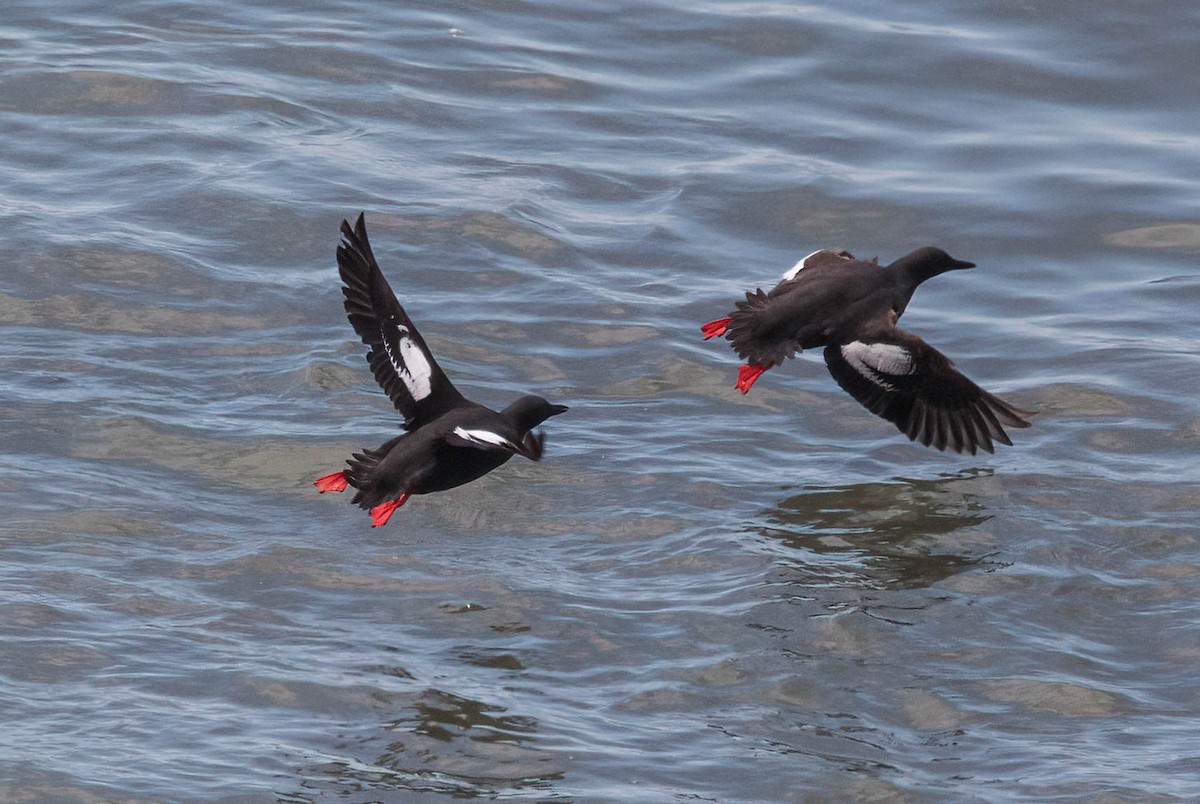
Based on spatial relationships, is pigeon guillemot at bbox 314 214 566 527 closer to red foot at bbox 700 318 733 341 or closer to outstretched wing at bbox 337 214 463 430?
outstretched wing at bbox 337 214 463 430

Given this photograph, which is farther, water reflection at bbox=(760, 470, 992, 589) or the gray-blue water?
water reflection at bbox=(760, 470, 992, 589)

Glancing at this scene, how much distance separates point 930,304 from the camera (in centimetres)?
1173

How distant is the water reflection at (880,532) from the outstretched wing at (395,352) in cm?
177

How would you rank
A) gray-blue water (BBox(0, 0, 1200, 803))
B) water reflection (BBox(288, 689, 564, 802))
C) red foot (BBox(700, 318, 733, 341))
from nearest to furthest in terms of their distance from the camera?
water reflection (BBox(288, 689, 564, 802)), gray-blue water (BBox(0, 0, 1200, 803)), red foot (BBox(700, 318, 733, 341))

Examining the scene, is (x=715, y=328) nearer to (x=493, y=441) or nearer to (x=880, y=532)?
(x=880, y=532)

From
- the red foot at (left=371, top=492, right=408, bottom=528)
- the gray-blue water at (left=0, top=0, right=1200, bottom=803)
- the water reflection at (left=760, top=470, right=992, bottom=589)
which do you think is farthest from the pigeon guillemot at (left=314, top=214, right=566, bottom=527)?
the water reflection at (left=760, top=470, right=992, bottom=589)

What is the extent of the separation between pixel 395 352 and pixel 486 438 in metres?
1.04

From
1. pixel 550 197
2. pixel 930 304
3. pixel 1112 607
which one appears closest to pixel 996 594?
pixel 1112 607

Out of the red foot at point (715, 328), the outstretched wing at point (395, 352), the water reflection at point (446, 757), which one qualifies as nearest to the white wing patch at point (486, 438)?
the outstretched wing at point (395, 352)

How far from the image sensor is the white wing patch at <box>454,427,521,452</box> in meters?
7.02

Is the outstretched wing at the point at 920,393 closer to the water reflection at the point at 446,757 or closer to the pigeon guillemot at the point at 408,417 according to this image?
the pigeon guillemot at the point at 408,417

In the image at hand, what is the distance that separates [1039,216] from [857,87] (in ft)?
8.86

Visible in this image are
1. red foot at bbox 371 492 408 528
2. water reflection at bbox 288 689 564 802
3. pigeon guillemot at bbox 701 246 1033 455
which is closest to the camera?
water reflection at bbox 288 689 564 802

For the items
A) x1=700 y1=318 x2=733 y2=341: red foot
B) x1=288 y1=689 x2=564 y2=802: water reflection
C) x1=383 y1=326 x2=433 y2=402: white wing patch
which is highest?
x1=700 y1=318 x2=733 y2=341: red foot
